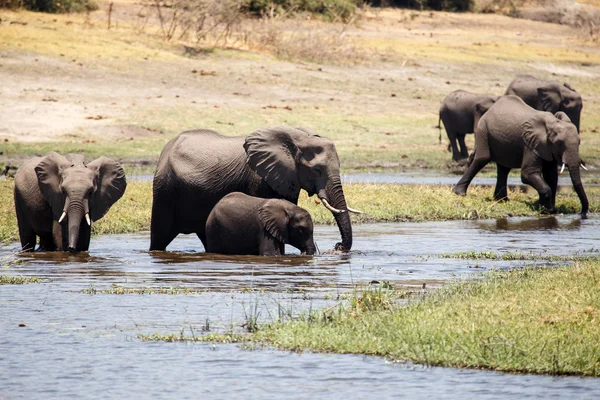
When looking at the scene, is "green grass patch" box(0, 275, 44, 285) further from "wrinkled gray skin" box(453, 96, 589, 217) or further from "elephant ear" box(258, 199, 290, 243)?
"wrinkled gray skin" box(453, 96, 589, 217)

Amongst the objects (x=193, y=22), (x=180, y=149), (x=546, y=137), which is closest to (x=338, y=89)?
(x=193, y=22)

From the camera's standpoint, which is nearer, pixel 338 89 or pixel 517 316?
pixel 517 316

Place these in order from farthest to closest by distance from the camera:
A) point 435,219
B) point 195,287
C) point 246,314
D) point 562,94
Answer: point 562,94
point 435,219
point 195,287
point 246,314

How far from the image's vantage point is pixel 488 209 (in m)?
18.9

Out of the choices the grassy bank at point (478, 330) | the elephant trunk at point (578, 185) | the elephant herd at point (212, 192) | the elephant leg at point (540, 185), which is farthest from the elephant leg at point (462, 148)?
the grassy bank at point (478, 330)

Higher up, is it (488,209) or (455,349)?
(455,349)

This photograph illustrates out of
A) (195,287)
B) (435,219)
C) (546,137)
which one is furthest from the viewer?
(546,137)

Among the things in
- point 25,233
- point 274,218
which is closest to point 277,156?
point 274,218

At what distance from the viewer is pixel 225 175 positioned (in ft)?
47.0

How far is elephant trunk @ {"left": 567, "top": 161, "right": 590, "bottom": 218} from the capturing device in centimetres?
1855

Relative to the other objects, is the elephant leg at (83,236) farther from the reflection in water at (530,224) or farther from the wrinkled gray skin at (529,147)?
the wrinkled gray skin at (529,147)

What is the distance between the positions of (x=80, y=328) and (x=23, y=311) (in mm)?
924

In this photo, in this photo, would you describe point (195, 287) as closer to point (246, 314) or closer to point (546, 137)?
point (246, 314)

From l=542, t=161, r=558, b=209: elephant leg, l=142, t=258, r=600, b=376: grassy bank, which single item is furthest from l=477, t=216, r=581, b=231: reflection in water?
l=142, t=258, r=600, b=376: grassy bank
